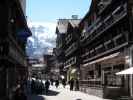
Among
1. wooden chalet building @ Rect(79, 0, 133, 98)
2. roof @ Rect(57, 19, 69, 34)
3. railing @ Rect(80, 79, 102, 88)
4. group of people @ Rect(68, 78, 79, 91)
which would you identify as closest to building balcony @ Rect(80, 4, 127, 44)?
wooden chalet building @ Rect(79, 0, 133, 98)

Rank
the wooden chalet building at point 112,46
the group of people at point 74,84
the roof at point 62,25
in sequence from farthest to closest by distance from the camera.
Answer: the roof at point 62,25 < the group of people at point 74,84 < the wooden chalet building at point 112,46

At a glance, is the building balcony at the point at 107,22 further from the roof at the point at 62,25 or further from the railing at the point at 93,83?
the roof at the point at 62,25

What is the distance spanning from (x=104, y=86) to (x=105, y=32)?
12.8 metres

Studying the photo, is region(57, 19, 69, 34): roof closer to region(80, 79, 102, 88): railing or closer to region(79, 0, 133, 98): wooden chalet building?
region(79, 0, 133, 98): wooden chalet building

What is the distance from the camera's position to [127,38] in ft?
149

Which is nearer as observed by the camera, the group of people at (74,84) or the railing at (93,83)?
→ the railing at (93,83)

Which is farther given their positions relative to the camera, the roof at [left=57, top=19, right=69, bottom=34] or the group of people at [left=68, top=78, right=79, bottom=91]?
the roof at [left=57, top=19, right=69, bottom=34]

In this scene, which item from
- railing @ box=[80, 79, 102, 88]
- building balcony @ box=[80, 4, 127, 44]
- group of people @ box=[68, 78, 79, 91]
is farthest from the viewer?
group of people @ box=[68, 78, 79, 91]

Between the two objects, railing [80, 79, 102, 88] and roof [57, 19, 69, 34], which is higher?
roof [57, 19, 69, 34]

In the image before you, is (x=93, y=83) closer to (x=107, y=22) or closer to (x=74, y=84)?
(x=107, y=22)

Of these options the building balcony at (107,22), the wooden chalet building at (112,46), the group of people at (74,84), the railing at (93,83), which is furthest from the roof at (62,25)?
the railing at (93,83)

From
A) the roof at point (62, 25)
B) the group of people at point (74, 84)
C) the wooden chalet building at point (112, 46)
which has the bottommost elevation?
the group of people at point (74, 84)

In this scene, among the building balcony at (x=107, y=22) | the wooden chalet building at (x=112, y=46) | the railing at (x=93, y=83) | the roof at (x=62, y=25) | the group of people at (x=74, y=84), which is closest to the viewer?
the wooden chalet building at (x=112, y=46)

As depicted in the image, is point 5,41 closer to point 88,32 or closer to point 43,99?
point 43,99
